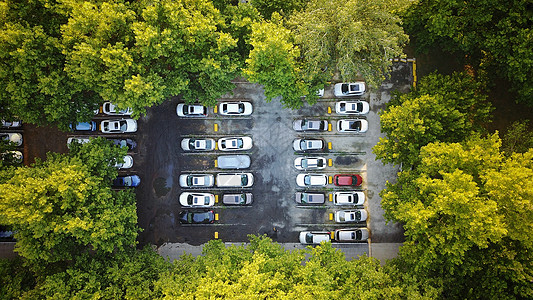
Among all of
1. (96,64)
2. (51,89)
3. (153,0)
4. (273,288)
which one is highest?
(153,0)

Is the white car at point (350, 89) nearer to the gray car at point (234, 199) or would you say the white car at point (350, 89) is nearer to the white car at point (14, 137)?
the gray car at point (234, 199)

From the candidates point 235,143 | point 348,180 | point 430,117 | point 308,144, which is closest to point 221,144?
point 235,143

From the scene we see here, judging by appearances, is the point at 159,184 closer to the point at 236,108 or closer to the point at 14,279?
the point at 236,108

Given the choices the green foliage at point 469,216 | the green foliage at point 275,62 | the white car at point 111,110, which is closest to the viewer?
the green foliage at point 469,216

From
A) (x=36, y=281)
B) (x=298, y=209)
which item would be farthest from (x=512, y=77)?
(x=36, y=281)

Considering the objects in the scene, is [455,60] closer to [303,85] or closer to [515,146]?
[515,146]

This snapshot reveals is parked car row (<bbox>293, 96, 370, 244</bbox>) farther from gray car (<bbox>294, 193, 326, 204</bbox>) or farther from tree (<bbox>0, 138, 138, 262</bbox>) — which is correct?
tree (<bbox>0, 138, 138, 262</bbox>)

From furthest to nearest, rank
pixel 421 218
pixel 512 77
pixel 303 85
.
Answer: pixel 512 77, pixel 303 85, pixel 421 218

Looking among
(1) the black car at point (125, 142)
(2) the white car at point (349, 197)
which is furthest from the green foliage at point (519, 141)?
(1) the black car at point (125, 142)
